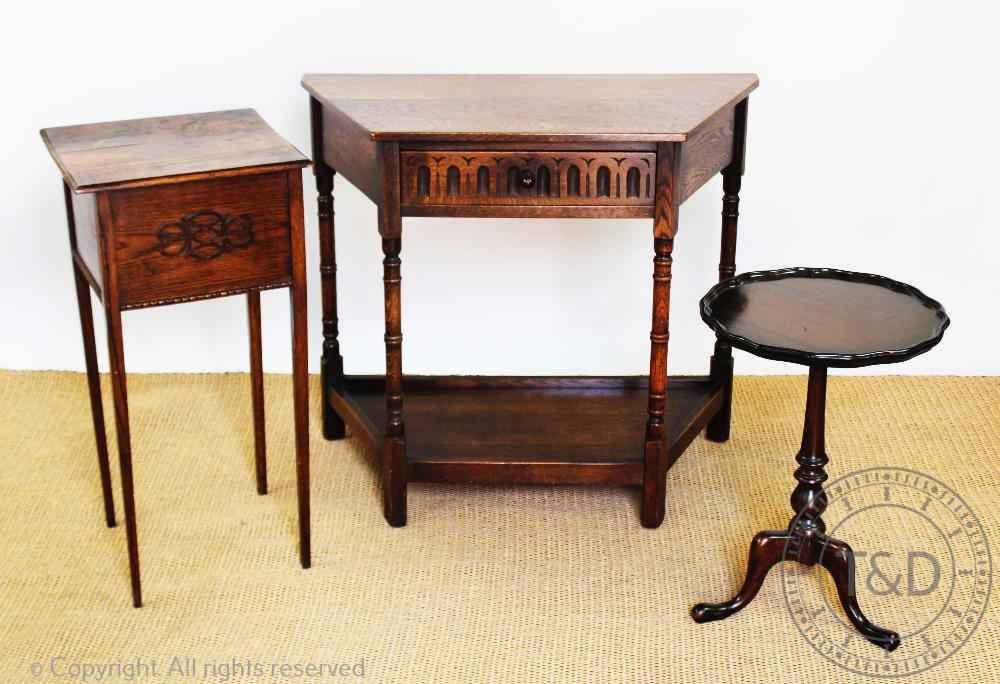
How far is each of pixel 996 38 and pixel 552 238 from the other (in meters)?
1.31

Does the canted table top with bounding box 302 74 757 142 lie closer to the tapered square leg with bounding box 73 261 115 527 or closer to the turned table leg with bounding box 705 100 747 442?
the turned table leg with bounding box 705 100 747 442

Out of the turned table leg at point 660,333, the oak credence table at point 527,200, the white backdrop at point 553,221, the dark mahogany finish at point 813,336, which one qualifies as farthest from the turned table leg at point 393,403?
the white backdrop at point 553,221

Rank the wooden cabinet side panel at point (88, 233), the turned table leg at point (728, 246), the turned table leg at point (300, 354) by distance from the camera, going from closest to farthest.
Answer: the wooden cabinet side panel at point (88, 233), the turned table leg at point (300, 354), the turned table leg at point (728, 246)

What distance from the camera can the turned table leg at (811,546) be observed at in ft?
8.13

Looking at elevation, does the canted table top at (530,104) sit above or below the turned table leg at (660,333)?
above

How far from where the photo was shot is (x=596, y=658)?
246 centimetres

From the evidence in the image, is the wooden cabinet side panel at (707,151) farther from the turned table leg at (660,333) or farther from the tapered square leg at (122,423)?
the tapered square leg at (122,423)

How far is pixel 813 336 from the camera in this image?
237 cm

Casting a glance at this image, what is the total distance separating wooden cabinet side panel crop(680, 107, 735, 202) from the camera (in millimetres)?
2635

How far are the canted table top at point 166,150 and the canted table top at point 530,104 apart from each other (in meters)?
0.20

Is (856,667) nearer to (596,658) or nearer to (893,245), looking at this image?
(596,658)
